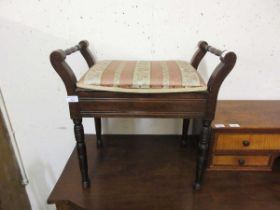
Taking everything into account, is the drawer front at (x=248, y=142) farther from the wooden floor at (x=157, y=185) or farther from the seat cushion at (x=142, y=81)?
the seat cushion at (x=142, y=81)

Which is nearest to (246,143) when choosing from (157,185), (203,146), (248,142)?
(248,142)

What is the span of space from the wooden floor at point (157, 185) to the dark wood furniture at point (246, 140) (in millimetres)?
48

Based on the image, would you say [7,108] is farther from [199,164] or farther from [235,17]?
[235,17]

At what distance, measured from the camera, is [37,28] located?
3.22ft

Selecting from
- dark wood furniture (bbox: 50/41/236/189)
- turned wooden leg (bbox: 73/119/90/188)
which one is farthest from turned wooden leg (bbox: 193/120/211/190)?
turned wooden leg (bbox: 73/119/90/188)

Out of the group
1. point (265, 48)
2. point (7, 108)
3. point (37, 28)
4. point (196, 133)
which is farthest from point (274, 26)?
point (7, 108)

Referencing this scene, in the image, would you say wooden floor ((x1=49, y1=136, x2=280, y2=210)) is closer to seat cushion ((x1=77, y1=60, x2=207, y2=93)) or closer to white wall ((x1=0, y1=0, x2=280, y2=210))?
white wall ((x1=0, y1=0, x2=280, y2=210))

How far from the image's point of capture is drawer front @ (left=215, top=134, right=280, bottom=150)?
0.85 metres

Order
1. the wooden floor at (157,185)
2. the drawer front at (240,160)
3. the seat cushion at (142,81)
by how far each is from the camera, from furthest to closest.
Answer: the drawer front at (240,160), the wooden floor at (157,185), the seat cushion at (142,81)

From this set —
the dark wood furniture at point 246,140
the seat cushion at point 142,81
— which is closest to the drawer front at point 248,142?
the dark wood furniture at point 246,140

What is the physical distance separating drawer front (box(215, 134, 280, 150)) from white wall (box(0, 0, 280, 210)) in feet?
1.03

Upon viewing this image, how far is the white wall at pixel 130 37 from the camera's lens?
0.95m

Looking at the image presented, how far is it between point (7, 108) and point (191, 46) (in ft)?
3.28

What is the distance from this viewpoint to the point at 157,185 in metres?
0.87
